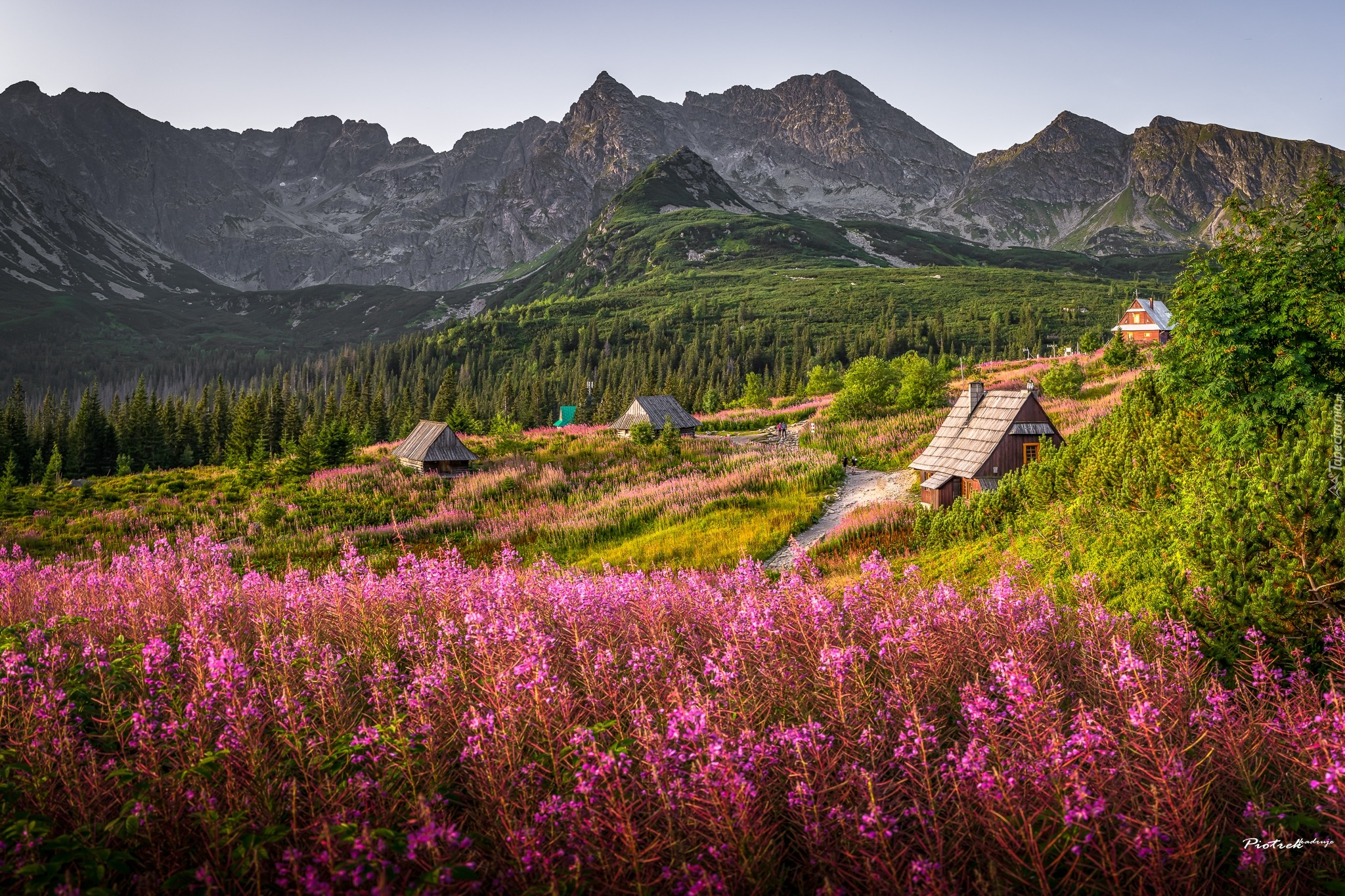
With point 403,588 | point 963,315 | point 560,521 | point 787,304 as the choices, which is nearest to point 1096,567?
point 403,588

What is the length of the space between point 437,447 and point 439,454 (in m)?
0.41

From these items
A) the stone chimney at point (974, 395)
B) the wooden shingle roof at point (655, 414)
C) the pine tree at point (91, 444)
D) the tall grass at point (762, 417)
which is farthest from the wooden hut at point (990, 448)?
the pine tree at point (91, 444)

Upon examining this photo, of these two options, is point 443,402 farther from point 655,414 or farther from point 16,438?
point 655,414

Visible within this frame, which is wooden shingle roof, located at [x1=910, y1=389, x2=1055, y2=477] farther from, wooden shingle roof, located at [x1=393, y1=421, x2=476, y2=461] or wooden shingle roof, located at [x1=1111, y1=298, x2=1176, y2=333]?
wooden shingle roof, located at [x1=1111, y1=298, x2=1176, y2=333]

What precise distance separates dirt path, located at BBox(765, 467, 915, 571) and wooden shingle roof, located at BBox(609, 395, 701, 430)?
17199 mm

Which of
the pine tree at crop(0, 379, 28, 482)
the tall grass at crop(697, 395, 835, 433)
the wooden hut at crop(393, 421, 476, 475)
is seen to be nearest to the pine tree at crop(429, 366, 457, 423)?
the pine tree at crop(0, 379, 28, 482)

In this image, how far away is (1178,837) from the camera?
2600mm

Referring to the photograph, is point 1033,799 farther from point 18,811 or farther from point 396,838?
point 18,811

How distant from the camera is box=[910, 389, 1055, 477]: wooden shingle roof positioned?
18750mm

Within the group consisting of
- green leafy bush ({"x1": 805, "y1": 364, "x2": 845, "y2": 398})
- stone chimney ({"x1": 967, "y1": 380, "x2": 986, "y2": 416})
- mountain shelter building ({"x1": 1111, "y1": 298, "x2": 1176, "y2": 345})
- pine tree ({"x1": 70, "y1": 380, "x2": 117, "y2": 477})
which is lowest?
pine tree ({"x1": 70, "y1": 380, "x2": 117, "y2": 477})

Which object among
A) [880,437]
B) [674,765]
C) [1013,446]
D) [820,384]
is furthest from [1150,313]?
[674,765]

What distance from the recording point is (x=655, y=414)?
140 feet

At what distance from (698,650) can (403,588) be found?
3.51 metres

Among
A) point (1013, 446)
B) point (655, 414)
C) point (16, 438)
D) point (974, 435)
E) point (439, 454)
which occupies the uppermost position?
point (974, 435)
